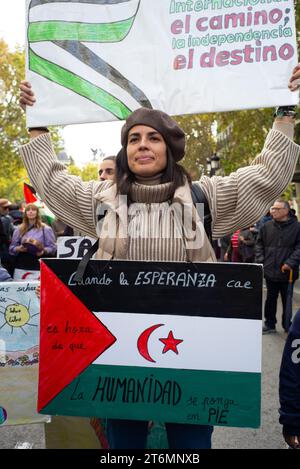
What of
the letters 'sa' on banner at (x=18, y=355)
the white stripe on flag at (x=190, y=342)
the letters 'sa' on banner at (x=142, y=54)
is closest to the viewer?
the white stripe on flag at (x=190, y=342)

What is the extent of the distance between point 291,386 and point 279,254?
489cm

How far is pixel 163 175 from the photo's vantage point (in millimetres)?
2096

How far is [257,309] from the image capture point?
179 cm

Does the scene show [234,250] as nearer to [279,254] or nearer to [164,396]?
[279,254]

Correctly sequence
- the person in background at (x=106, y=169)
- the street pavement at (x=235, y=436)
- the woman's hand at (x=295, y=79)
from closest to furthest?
the woman's hand at (x=295, y=79) < the street pavement at (x=235, y=436) < the person in background at (x=106, y=169)

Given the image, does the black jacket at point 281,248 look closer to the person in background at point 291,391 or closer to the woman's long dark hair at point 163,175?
the person in background at point 291,391

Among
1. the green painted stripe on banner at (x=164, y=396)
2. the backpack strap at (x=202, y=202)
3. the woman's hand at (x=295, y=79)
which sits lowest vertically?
the green painted stripe on banner at (x=164, y=396)

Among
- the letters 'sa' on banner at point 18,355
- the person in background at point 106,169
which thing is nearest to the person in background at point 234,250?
the person in background at point 106,169

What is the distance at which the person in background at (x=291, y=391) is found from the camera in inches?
80.3

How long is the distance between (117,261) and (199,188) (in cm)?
48

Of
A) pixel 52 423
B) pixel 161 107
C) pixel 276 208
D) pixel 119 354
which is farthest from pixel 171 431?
pixel 276 208

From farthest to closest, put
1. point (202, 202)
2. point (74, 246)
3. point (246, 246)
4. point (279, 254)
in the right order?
point (246, 246), point (279, 254), point (74, 246), point (202, 202)

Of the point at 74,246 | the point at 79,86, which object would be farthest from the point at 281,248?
the point at 79,86

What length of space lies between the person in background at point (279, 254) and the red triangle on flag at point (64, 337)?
5.19 metres
